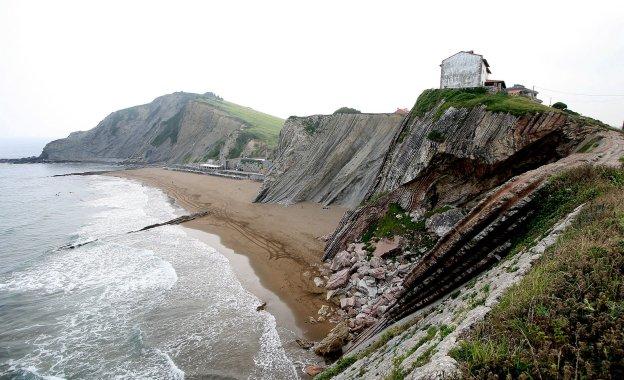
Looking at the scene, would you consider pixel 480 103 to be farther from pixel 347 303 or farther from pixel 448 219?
pixel 347 303

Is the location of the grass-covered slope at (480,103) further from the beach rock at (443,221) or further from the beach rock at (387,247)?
the beach rock at (387,247)

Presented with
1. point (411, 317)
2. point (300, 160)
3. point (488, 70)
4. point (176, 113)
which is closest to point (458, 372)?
point (411, 317)

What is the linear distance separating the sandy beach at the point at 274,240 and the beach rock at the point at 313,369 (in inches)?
99.0

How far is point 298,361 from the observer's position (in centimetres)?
1733

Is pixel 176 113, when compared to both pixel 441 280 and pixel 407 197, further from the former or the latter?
pixel 441 280

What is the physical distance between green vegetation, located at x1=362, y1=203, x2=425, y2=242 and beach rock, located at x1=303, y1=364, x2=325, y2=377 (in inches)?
509

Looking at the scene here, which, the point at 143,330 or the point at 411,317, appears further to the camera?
the point at 143,330

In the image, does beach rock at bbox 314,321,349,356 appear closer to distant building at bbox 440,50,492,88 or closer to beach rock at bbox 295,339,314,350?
beach rock at bbox 295,339,314,350

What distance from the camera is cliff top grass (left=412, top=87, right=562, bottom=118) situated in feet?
81.2

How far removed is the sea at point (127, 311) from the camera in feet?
56.5

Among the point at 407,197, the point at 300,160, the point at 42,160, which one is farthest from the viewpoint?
the point at 42,160

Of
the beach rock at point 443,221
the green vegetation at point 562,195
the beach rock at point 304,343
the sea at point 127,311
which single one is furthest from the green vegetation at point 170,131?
the green vegetation at point 562,195

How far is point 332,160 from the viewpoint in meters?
51.7

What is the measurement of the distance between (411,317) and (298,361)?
6.26m
